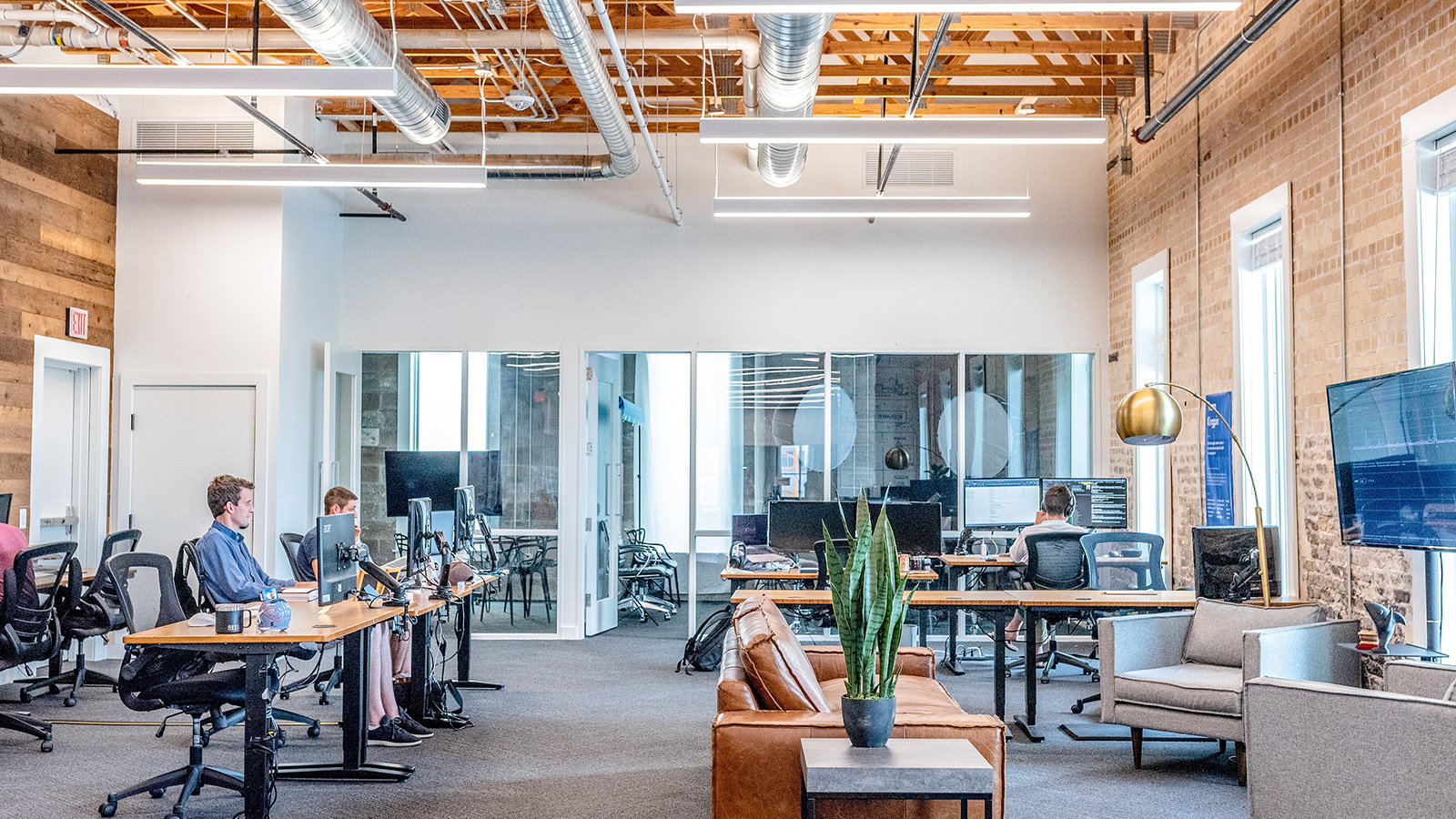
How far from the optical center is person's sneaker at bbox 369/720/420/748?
5.46m

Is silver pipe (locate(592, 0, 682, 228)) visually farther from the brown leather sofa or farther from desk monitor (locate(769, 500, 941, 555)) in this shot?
the brown leather sofa

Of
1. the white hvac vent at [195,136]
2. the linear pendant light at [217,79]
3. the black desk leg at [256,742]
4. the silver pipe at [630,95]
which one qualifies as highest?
the white hvac vent at [195,136]

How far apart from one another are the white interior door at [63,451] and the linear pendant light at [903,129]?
5143 millimetres

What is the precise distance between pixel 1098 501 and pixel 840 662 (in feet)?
14.1

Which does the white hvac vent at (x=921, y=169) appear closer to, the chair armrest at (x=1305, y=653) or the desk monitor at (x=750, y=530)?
the desk monitor at (x=750, y=530)

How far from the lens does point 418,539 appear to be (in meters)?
5.69

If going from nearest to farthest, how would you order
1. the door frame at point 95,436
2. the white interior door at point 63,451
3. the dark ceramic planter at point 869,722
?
the dark ceramic planter at point 869,722 → the white interior door at point 63,451 → the door frame at point 95,436

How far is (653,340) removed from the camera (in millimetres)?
9375

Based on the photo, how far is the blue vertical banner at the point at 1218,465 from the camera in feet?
22.9

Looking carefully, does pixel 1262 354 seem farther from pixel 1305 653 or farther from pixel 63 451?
pixel 63 451

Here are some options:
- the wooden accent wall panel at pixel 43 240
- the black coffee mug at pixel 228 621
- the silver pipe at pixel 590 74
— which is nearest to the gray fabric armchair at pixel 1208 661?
the black coffee mug at pixel 228 621

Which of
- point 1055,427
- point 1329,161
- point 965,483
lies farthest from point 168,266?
point 1329,161

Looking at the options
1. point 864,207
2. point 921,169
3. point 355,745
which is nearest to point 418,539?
point 355,745

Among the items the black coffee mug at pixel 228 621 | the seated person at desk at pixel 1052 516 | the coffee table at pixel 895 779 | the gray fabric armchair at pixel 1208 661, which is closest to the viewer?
the coffee table at pixel 895 779
